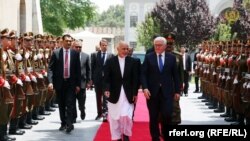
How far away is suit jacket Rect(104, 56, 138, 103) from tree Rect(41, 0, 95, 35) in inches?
1749

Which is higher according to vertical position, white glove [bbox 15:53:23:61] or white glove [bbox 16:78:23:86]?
white glove [bbox 15:53:23:61]

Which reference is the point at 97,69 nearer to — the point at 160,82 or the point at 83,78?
the point at 83,78

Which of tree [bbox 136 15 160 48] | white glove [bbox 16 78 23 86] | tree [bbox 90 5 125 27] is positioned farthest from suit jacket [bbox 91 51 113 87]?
tree [bbox 90 5 125 27]

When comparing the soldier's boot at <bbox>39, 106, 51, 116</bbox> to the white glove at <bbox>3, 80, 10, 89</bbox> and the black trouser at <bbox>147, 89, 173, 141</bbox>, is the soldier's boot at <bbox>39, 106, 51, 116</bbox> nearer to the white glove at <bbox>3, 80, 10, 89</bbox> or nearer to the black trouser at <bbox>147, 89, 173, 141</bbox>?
the white glove at <bbox>3, 80, 10, 89</bbox>

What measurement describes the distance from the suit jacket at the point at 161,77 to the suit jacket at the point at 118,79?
0.60ft

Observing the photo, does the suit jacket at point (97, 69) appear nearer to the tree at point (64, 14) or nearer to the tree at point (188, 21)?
the tree at point (64, 14)

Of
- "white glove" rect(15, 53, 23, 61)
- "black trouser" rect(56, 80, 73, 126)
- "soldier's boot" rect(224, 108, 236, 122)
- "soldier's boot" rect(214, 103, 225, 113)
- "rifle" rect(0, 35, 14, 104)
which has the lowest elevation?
"soldier's boot" rect(214, 103, 225, 113)

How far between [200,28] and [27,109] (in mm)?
47515

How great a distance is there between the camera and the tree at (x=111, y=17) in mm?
161025

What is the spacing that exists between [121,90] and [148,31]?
5552 centimetres

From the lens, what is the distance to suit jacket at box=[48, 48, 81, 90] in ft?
47.8

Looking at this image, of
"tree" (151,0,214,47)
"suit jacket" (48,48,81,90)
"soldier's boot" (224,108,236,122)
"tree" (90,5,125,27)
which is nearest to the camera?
"suit jacket" (48,48,81,90)

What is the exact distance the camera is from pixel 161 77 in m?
11.9

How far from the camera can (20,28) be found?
2948 centimetres
